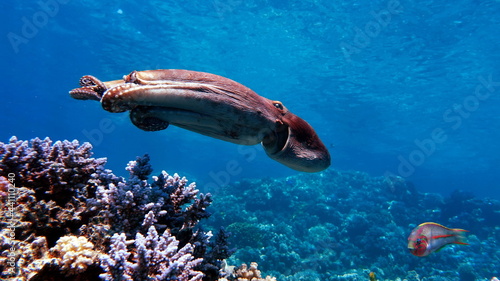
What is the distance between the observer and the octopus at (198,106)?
2115 millimetres

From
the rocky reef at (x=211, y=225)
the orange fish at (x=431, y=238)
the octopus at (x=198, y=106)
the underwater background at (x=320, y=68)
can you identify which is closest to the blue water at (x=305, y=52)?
the underwater background at (x=320, y=68)

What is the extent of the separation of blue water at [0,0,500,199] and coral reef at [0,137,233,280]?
71.6 ft

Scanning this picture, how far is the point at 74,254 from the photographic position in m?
1.86

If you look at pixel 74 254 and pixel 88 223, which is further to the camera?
pixel 88 223

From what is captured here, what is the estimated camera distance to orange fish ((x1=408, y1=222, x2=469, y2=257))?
5.96 metres

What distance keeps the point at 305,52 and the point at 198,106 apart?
27485 mm

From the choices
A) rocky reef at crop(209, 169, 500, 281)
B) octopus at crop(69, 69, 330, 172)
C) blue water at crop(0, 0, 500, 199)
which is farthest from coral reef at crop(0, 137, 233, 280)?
blue water at crop(0, 0, 500, 199)

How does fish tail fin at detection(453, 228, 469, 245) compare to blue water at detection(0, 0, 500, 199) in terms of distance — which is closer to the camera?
fish tail fin at detection(453, 228, 469, 245)

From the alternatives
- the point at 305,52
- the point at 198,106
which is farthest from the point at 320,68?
the point at 198,106

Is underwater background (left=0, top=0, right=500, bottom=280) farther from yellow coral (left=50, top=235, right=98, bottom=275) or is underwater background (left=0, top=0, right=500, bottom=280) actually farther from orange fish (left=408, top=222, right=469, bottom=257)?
yellow coral (left=50, top=235, right=98, bottom=275)

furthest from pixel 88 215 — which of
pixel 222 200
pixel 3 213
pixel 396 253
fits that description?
pixel 222 200

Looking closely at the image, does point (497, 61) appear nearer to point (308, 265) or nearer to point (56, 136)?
point (308, 265)

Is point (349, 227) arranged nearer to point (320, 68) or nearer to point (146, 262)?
point (146, 262)

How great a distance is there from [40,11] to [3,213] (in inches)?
1232
